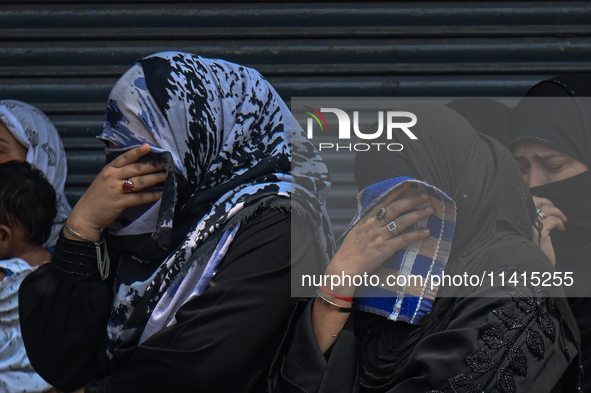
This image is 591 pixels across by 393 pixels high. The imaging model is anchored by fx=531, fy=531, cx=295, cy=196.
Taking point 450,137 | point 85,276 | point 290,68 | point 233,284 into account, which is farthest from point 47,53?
point 450,137

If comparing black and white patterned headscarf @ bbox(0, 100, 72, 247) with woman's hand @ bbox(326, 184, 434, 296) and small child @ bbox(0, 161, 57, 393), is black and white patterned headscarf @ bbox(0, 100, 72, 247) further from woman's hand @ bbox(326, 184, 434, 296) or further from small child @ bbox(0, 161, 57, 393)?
woman's hand @ bbox(326, 184, 434, 296)

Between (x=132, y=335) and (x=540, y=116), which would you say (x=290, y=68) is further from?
(x=132, y=335)

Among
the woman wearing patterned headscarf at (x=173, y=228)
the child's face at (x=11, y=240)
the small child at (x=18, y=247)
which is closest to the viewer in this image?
the woman wearing patterned headscarf at (x=173, y=228)

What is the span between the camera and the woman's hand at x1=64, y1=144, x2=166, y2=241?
5.15ft

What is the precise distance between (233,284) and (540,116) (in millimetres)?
1282

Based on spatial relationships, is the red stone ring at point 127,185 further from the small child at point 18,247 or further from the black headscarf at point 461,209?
the black headscarf at point 461,209

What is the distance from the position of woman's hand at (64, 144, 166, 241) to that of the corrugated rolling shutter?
3.99 feet

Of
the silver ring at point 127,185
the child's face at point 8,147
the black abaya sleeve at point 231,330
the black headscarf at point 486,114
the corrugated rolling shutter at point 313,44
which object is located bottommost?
the black abaya sleeve at point 231,330

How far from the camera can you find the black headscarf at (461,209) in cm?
129

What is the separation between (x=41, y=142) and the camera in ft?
7.95

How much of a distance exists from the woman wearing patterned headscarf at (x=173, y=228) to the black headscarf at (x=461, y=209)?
10.5 inches

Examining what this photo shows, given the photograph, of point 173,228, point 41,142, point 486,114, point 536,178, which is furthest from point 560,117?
point 41,142

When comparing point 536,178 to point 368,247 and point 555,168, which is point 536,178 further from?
point 368,247

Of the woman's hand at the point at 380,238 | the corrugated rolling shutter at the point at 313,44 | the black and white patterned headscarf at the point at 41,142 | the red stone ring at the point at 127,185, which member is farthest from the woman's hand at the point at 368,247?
the black and white patterned headscarf at the point at 41,142
